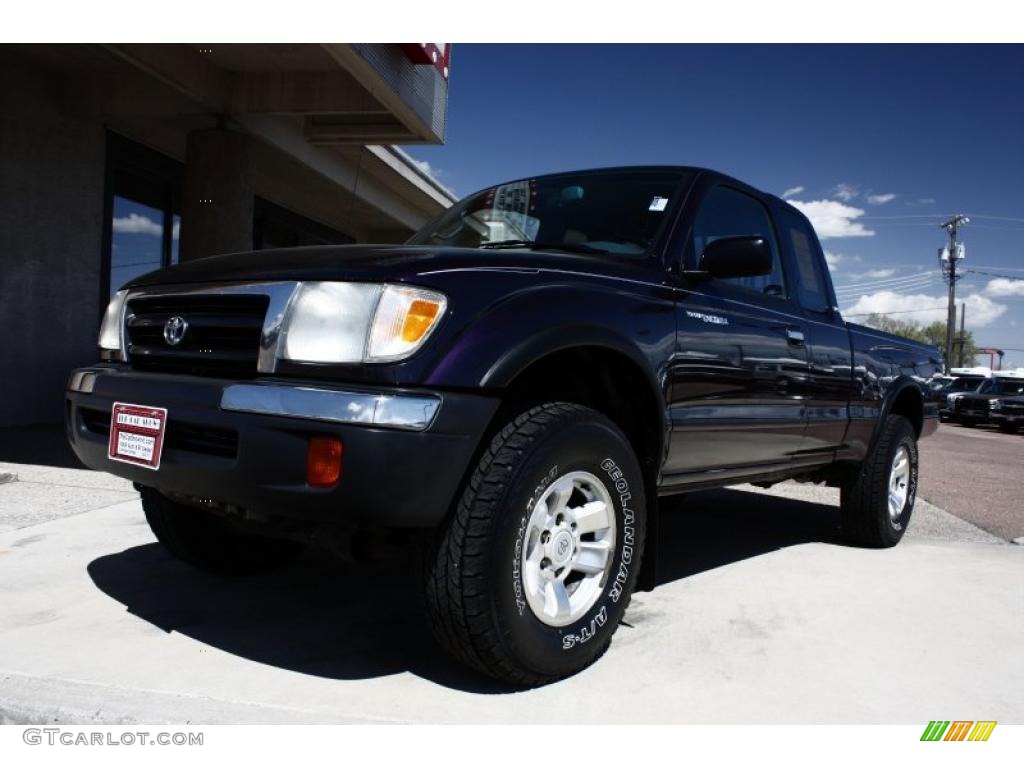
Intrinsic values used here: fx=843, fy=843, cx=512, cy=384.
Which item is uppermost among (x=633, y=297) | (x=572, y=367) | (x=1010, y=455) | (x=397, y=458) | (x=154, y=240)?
(x=154, y=240)

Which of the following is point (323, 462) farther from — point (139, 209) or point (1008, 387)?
point (1008, 387)

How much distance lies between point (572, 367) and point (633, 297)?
0.33 metres

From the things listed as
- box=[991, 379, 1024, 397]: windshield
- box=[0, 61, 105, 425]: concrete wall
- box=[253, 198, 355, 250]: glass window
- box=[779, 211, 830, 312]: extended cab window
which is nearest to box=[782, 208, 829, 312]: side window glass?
box=[779, 211, 830, 312]: extended cab window

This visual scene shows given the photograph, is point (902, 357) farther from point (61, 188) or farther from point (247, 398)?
point (61, 188)

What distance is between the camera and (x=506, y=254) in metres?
2.66

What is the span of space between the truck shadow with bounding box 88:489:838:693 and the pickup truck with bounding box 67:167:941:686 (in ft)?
0.69

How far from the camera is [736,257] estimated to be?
3.16m

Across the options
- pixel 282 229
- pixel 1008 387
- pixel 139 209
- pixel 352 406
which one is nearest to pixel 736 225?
pixel 352 406

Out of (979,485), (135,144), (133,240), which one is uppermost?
(135,144)

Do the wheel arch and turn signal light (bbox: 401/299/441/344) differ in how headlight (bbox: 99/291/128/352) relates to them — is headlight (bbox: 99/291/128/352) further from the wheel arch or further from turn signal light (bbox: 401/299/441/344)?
the wheel arch

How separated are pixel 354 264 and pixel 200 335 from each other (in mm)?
595

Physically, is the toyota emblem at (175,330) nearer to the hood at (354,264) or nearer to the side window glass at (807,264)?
the hood at (354,264)

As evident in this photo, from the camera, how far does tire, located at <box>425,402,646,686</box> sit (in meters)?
2.32

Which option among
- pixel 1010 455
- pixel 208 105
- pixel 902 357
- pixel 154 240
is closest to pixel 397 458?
pixel 902 357
